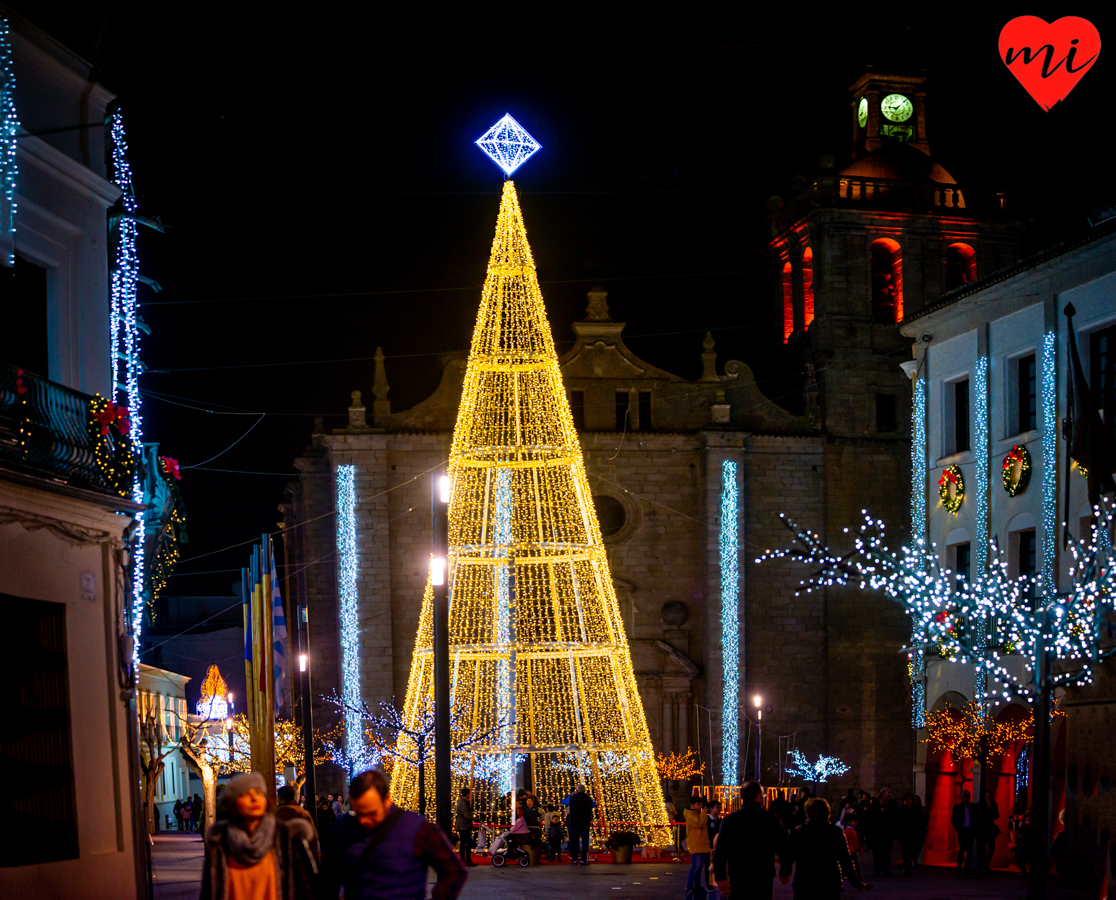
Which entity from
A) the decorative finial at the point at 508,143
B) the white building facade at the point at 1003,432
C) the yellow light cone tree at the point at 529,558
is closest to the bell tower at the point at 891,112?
the white building facade at the point at 1003,432

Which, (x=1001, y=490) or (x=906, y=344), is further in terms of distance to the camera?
(x=906, y=344)

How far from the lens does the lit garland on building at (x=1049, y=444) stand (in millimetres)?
26453

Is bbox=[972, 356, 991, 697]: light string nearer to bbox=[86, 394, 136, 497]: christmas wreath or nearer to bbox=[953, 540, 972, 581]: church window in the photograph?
bbox=[953, 540, 972, 581]: church window

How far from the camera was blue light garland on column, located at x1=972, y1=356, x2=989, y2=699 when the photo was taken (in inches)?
1131

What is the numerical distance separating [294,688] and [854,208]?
1978 cm

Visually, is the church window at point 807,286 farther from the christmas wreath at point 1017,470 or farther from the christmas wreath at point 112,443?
the christmas wreath at point 112,443

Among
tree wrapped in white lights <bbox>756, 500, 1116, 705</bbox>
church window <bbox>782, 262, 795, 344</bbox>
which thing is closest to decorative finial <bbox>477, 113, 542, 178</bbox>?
tree wrapped in white lights <bbox>756, 500, 1116, 705</bbox>

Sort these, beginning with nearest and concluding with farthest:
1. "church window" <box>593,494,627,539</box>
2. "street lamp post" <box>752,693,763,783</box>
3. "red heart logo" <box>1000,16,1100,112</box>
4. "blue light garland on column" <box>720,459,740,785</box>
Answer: "red heart logo" <box>1000,16,1100,112</box>
"street lamp post" <box>752,693,763,783</box>
"blue light garland on column" <box>720,459,740,785</box>
"church window" <box>593,494,627,539</box>

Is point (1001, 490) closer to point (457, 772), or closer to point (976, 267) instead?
point (457, 772)

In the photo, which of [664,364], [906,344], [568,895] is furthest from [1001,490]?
[664,364]

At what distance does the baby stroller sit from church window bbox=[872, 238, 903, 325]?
22.9 metres

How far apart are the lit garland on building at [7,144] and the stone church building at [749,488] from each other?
27.4m

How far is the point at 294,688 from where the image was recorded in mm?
44281

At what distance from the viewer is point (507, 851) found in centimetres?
2628
